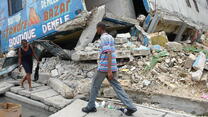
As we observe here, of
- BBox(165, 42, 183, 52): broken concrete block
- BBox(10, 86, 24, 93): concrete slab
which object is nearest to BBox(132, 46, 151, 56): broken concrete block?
BBox(165, 42, 183, 52): broken concrete block

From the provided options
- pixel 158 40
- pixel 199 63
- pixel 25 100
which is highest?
pixel 158 40

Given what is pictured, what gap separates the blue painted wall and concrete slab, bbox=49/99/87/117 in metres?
3.69

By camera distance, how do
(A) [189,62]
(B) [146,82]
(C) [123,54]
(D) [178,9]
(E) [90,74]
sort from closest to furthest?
(B) [146,82]
(A) [189,62]
(C) [123,54]
(E) [90,74]
(D) [178,9]

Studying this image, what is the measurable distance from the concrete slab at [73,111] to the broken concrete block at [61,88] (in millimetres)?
500

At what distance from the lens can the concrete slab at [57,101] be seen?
15.9 ft

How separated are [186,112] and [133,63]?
1.94m

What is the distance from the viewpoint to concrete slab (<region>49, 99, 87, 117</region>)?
4.17 m

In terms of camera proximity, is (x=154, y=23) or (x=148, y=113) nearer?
(x=148, y=113)

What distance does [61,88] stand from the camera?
5.51 metres

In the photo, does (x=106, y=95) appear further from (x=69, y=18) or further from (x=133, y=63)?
(x=69, y=18)

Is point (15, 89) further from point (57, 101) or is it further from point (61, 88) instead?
point (57, 101)

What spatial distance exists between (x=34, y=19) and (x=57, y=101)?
216 inches

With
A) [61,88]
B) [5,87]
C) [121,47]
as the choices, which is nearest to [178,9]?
[121,47]

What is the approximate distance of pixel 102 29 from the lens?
388cm
